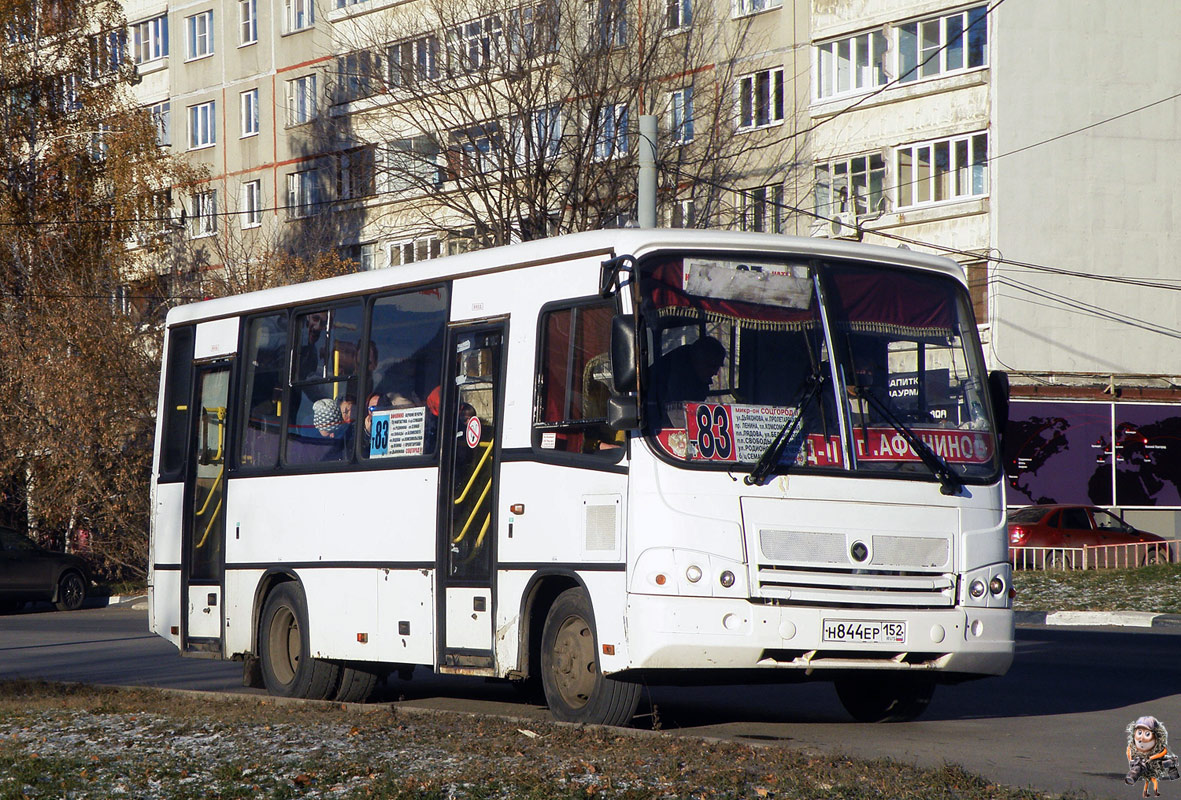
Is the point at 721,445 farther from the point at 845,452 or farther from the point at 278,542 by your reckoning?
the point at 278,542

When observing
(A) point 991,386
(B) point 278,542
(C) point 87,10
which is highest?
(C) point 87,10

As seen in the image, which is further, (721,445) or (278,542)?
(278,542)

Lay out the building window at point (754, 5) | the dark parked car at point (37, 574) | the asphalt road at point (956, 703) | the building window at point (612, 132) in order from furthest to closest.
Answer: the building window at point (754, 5) → the building window at point (612, 132) → the dark parked car at point (37, 574) → the asphalt road at point (956, 703)

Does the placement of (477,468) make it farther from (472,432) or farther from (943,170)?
(943,170)

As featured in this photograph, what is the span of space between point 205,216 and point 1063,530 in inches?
1042

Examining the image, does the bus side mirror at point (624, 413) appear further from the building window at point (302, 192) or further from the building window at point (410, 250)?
the building window at point (302, 192)

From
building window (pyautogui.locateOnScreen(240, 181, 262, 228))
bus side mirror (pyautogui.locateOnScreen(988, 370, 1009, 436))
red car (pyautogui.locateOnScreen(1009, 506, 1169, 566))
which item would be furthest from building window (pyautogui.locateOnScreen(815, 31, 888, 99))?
bus side mirror (pyautogui.locateOnScreen(988, 370, 1009, 436))

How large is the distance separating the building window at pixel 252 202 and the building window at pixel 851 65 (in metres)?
19.2

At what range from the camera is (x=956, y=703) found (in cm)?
1315

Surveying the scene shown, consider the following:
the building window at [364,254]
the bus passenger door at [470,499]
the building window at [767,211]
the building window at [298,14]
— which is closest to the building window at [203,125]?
the building window at [298,14]

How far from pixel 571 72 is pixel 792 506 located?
22065 mm

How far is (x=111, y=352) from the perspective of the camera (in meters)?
32.8

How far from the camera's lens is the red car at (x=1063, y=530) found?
34.1 m

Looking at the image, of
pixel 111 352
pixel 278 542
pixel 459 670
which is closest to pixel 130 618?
pixel 111 352
